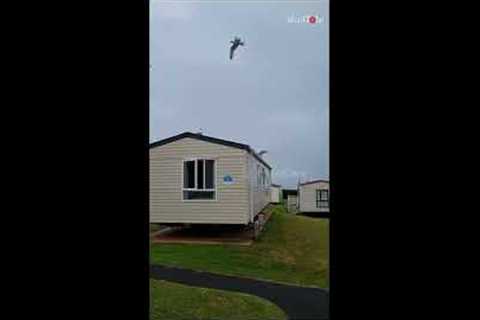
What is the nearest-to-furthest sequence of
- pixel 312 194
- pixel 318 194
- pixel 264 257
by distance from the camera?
pixel 318 194
pixel 312 194
pixel 264 257

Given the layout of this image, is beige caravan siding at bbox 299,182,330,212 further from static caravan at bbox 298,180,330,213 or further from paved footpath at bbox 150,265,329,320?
paved footpath at bbox 150,265,329,320

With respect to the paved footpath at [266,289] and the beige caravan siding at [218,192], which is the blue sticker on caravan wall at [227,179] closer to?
the beige caravan siding at [218,192]

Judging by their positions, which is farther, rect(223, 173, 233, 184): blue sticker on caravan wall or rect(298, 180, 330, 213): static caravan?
rect(223, 173, 233, 184): blue sticker on caravan wall

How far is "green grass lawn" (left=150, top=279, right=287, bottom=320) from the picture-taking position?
9.50 ft

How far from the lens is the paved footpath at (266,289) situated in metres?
3.19

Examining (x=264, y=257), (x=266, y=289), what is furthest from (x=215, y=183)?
(x=266, y=289)

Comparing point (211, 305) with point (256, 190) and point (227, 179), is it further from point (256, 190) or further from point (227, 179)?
point (256, 190)

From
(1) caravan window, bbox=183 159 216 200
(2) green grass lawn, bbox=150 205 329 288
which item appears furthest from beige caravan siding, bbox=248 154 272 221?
(2) green grass lawn, bbox=150 205 329 288

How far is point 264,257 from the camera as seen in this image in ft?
15.1

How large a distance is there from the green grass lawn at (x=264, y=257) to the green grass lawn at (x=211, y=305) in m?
0.48

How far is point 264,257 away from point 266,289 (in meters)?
0.79

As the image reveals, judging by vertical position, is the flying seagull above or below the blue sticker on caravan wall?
above

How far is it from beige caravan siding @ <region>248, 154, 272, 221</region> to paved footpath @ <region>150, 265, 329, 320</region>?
185 centimetres
